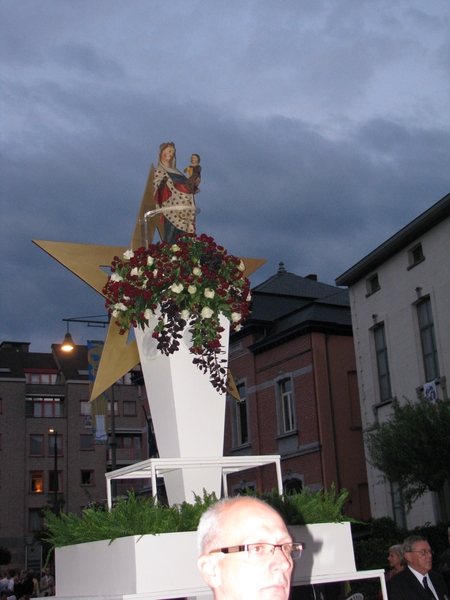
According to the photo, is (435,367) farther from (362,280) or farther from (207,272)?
(207,272)

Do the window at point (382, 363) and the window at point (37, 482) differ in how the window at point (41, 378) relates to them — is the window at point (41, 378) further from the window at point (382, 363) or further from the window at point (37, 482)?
the window at point (382, 363)

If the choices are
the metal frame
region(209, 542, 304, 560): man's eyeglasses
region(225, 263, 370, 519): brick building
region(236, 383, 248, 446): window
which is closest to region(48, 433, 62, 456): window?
region(225, 263, 370, 519): brick building

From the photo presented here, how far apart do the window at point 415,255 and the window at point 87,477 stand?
37.4 metres

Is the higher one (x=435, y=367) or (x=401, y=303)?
(x=401, y=303)

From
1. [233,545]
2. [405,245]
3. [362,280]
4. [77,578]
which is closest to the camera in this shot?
[233,545]

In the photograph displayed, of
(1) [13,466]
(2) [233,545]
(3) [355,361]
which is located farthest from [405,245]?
(1) [13,466]

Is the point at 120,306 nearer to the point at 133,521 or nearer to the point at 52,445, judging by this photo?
the point at 133,521

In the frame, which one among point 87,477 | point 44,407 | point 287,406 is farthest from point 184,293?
point 44,407

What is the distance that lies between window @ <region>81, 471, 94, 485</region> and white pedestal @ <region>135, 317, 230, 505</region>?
48196 mm

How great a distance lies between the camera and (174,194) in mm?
7883

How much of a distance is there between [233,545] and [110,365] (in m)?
5.12

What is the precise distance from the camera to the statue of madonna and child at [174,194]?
25.4 ft

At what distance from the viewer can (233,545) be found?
263cm

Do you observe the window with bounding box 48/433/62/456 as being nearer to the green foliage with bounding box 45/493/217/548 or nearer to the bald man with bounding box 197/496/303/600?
the green foliage with bounding box 45/493/217/548
